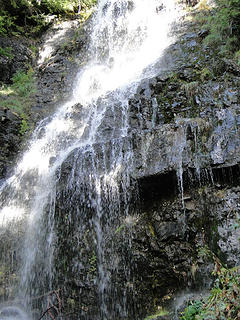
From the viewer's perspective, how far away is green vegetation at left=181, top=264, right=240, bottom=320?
2.86m

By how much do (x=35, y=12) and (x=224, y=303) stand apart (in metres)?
16.3

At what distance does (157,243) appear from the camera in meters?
5.12

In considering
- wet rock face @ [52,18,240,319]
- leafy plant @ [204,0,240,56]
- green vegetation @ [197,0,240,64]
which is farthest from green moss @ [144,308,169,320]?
leafy plant @ [204,0,240,56]

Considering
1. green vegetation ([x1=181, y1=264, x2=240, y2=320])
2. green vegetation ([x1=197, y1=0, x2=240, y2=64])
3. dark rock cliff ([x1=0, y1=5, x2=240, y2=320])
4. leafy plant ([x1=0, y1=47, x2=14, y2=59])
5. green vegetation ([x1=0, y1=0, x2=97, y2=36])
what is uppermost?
green vegetation ([x1=0, y1=0, x2=97, y2=36])

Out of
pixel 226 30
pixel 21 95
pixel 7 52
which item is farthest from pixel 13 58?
pixel 226 30

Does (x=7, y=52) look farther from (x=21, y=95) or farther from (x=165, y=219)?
(x=165, y=219)

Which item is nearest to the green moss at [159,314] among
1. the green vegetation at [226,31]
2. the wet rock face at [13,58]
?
the green vegetation at [226,31]

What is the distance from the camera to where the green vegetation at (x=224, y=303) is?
113 inches

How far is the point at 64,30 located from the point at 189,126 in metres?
11.4

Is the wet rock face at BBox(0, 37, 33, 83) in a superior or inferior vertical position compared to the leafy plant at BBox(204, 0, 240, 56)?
superior

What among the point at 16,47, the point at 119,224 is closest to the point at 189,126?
the point at 119,224

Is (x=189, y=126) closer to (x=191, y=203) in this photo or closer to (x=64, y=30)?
(x=191, y=203)

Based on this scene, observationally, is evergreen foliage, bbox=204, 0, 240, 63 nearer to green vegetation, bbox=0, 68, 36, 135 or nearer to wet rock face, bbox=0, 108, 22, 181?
green vegetation, bbox=0, 68, 36, 135

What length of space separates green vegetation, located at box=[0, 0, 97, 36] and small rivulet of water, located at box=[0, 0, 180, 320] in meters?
7.20
